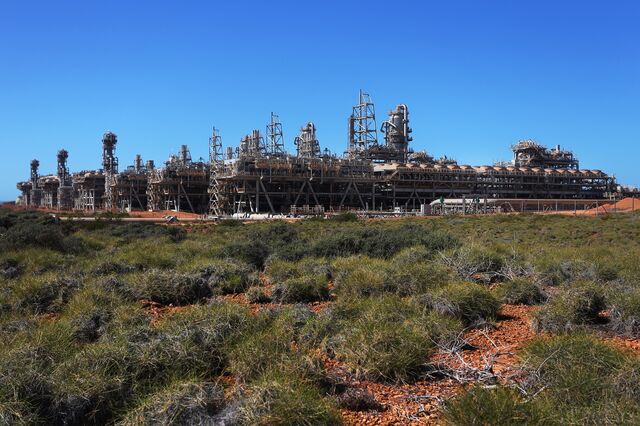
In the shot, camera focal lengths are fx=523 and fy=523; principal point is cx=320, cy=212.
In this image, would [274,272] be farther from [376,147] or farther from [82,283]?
[376,147]

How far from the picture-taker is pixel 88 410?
18.5 ft

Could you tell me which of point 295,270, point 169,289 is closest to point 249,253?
point 295,270

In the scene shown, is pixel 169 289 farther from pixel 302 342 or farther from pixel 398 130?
pixel 398 130

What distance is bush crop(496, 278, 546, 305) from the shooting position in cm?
1144

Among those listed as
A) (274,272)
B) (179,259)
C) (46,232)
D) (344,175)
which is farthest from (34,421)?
(344,175)

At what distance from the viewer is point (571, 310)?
915cm

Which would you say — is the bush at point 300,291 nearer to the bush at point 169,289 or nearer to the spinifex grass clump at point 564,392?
the bush at point 169,289

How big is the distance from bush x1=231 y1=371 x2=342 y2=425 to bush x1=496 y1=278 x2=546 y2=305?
276 inches

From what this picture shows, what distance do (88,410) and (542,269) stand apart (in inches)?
474

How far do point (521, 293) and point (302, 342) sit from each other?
19.2ft

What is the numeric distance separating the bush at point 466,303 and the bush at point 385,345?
1053 mm

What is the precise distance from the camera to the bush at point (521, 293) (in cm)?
1144

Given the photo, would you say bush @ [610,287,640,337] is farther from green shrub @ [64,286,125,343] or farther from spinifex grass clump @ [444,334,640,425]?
green shrub @ [64,286,125,343]

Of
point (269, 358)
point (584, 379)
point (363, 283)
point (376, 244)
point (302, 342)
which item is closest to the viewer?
point (584, 379)
